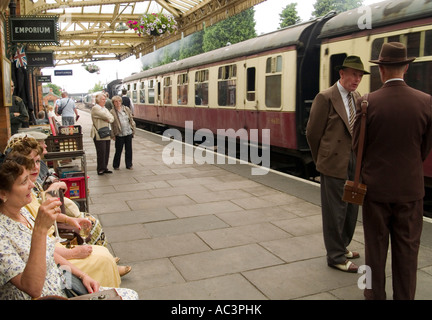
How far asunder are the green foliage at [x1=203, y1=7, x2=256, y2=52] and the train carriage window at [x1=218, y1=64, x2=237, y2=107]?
153 ft

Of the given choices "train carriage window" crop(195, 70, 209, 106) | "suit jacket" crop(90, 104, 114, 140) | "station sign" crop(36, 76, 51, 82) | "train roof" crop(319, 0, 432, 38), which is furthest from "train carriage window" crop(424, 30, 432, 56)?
"station sign" crop(36, 76, 51, 82)

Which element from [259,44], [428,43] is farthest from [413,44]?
[259,44]

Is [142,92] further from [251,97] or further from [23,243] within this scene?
[23,243]

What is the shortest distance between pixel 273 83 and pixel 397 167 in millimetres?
6645

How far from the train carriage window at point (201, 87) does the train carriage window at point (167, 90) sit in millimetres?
3391

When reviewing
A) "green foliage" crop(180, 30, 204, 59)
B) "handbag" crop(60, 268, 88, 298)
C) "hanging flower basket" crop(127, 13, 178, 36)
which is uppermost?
"green foliage" crop(180, 30, 204, 59)

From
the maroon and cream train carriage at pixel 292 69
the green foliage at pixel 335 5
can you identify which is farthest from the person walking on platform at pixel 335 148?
the green foliage at pixel 335 5

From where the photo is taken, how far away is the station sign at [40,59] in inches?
579

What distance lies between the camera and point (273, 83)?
9.51 m

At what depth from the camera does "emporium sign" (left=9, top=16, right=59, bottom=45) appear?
9.02 metres

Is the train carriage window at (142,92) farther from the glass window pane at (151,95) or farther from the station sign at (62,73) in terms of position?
the station sign at (62,73)

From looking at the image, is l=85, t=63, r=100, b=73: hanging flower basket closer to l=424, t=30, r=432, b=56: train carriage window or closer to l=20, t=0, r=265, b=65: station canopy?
l=20, t=0, r=265, b=65: station canopy

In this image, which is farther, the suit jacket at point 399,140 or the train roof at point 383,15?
the train roof at point 383,15

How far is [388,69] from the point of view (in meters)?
3.19
